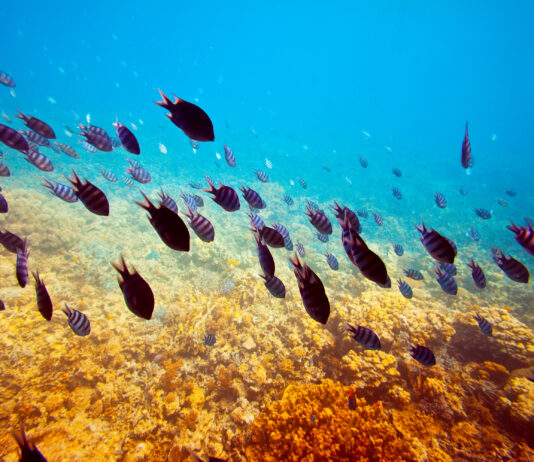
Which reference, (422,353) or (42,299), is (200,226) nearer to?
(42,299)

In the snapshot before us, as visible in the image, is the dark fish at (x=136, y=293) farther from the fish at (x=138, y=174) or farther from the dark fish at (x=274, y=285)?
the fish at (x=138, y=174)

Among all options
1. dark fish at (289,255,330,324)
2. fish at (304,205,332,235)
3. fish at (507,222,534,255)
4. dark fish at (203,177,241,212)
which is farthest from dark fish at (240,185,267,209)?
fish at (507,222,534,255)

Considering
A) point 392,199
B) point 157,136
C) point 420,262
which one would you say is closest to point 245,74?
point 157,136

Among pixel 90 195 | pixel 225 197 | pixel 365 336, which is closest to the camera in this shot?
pixel 90 195

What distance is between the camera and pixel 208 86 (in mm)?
125250

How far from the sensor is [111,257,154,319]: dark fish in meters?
1.82

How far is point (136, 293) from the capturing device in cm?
185

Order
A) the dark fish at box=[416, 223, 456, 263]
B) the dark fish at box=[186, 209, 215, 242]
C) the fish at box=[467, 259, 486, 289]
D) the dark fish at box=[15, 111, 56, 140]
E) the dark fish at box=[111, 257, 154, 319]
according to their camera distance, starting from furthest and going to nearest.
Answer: the fish at box=[467, 259, 486, 289] → the dark fish at box=[15, 111, 56, 140] → the dark fish at box=[186, 209, 215, 242] → the dark fish at box=[416, 223, 456, 263] → the dark fish at box=[111, 257, 154, 319]

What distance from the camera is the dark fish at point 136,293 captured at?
5.97 ft

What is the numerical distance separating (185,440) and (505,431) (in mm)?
5473

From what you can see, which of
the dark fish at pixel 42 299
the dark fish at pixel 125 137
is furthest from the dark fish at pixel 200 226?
the dark fish at pixel 42 299

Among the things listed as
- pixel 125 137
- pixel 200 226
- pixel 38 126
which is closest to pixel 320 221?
pixel 200 226

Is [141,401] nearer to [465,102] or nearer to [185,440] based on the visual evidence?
[185,440]

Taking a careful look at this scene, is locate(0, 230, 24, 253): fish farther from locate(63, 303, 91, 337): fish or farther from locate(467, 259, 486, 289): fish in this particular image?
locate(467, 259, 486, 289): fish
